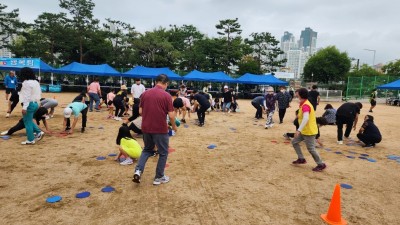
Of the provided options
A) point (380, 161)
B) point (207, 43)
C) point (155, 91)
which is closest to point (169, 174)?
point (155, 91)

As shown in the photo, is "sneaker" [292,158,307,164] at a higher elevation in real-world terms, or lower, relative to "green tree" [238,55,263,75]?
lower

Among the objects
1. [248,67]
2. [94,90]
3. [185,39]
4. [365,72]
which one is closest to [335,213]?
[94,90]

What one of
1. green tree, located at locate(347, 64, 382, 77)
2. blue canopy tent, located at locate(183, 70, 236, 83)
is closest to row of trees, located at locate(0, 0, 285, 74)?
blue canopy tent, located at locate(183, 70, 236, 83)

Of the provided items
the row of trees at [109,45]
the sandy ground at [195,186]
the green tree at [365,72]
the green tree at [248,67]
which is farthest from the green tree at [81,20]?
the green tree at [365,72]

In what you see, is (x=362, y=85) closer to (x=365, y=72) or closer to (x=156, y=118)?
(x=365, y=72)

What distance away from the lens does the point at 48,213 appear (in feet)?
10.7

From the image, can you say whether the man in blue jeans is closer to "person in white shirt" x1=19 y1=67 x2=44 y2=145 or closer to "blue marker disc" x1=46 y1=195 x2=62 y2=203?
"blue marker disc" x1=46 y1=195 x2=62 y2=203

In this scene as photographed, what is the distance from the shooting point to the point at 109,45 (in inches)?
1640

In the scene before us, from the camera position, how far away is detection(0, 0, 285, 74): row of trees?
125ft

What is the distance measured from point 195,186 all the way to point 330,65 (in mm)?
53967

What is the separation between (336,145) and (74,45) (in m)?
39.7

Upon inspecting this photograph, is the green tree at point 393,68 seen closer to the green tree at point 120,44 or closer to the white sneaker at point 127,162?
the green tree at point 120,44

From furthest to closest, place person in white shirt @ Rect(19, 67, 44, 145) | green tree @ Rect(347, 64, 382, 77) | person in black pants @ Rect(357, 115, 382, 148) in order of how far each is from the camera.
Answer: green tree @ Rect(347, 64, 382, 77)
person in black pants @ Rect(357, 115, 382, 148)
person in white shirt @ Rect(19, 67, 44, 145)

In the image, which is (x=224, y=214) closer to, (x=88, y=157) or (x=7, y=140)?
(x=88, y=157)
